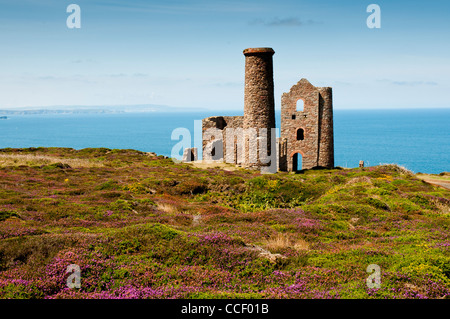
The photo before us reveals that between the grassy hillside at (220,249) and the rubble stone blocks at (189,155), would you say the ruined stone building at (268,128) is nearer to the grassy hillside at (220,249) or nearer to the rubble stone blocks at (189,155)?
the rubble stone blocks at (189,155)

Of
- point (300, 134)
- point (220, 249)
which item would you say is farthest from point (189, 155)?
point (220, 249)

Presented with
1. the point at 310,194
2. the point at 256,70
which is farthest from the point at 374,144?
the point at 310,194

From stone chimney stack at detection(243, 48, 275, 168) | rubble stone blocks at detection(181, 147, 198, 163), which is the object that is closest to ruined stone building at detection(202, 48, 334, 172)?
stone chimney stack at detection(243, 48, 275, 168)

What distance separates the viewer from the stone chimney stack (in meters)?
35.3

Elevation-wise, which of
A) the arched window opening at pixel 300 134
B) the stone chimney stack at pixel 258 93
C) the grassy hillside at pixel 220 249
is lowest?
the grassy hillside at pixel 220 249

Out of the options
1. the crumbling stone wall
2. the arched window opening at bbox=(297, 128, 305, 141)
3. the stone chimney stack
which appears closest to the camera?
the stone chimney stack

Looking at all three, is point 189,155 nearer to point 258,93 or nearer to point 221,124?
point 221,124

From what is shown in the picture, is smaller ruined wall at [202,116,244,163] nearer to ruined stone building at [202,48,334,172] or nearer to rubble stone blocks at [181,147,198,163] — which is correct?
ruined stone building at [202,48,334,172]

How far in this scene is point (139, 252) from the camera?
9.14 metres

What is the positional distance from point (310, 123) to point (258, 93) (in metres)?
14.0

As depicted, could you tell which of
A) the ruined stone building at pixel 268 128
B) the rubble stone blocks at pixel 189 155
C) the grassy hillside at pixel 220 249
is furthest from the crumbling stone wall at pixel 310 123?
the grassy hillside at pixel 220 249

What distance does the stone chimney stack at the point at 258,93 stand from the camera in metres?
35.3

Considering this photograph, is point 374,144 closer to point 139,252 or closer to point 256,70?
point 256,70

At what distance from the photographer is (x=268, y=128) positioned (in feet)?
120
